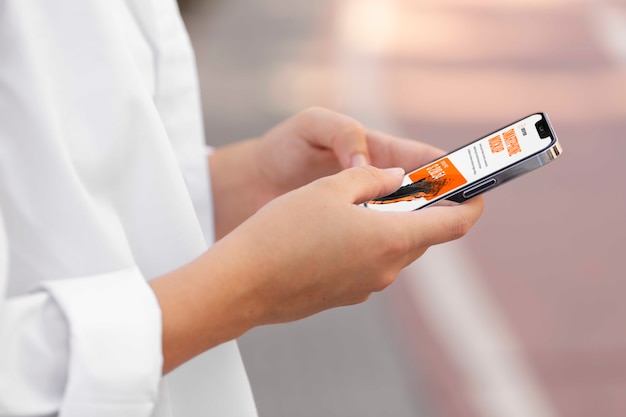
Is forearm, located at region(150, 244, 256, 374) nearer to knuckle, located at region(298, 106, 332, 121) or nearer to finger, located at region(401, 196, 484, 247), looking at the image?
finger, located at region(401, 196, 484, 247)

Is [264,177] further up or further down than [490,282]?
further up

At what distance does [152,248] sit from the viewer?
74 cm

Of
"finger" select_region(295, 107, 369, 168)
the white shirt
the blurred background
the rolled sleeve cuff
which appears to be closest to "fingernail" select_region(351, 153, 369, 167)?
"finger" select_region(295, 107, 369, 168)

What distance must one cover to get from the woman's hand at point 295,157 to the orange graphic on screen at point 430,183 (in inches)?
1.7

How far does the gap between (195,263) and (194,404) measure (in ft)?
0.54

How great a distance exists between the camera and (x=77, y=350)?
0.58 metres

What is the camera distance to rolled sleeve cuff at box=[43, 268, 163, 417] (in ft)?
1.91

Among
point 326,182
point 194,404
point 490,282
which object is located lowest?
point 490,282

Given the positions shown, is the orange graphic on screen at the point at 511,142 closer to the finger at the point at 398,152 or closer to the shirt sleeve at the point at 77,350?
the finger at the point at 398,152

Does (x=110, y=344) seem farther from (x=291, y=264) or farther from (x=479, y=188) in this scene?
(x=479, y=188)

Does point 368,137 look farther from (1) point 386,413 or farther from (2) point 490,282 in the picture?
(2) point 490,282

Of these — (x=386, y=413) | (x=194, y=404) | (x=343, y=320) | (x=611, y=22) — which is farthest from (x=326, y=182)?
(x=611, y=22)

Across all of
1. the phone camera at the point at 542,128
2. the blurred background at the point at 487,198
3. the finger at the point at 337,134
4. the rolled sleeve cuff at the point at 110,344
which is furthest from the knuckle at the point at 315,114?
the blurred background at the point at 487,198

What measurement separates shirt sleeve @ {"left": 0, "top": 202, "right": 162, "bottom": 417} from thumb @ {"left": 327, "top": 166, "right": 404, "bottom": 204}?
21 centimetres
